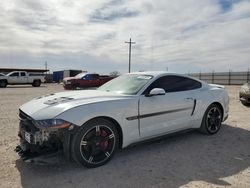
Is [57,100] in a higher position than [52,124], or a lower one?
higher

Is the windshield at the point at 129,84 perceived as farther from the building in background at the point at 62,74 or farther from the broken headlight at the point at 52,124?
the building in background at the point at 62,74

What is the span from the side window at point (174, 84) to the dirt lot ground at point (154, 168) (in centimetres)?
111

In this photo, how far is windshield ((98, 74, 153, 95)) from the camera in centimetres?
484

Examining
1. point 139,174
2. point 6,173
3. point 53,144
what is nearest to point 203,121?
point 139,174

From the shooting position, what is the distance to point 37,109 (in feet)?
13.3

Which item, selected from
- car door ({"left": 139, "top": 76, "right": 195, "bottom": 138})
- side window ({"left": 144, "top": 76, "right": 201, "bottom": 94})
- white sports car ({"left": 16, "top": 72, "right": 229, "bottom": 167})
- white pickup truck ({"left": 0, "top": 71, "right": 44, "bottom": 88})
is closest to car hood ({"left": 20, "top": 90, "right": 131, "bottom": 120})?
white sports car ({"left": 16, "top": 72, "right": 229, "bottom": 167})

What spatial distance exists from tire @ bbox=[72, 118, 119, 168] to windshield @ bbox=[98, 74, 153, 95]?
0.87 meters

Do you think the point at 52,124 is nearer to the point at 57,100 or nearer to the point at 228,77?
the point at 57,100

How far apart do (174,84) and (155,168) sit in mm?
1973

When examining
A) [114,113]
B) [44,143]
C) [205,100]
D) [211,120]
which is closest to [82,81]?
[211,120]

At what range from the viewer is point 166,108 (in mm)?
4953

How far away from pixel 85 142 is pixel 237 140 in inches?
134

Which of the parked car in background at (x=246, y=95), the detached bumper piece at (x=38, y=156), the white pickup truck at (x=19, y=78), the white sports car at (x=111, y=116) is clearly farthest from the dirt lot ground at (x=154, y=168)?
the white pickup truck at (x=19, y=78)

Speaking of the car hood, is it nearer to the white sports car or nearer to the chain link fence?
the white sports car
